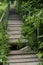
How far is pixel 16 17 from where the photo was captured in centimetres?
1328

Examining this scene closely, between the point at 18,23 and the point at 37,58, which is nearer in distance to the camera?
the point at 37,58

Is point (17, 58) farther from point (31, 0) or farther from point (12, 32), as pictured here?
point (12, 32)

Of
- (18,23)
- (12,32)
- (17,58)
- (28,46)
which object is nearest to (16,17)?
(18,23)

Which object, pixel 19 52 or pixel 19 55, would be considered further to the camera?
pixel 19 52

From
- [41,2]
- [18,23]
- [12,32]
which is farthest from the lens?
[18,23]

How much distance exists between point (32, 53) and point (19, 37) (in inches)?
60.1

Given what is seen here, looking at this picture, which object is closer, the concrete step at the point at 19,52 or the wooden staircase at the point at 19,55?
the wooden staircase at the point at 19,55

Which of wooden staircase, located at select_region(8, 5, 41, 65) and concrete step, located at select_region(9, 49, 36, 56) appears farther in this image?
concrete step, located at select_region(9, 49, 36, 56)

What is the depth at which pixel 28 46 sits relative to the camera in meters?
8.06

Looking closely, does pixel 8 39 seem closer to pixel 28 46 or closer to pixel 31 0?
pixel 28 46

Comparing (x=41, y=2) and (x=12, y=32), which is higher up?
(x=41, y=2)

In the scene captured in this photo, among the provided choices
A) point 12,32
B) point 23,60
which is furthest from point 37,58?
point 12,32

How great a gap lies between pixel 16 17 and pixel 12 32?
351cm

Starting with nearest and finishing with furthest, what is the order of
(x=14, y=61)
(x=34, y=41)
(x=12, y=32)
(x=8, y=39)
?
(x=14, y=61) → (x=34, y=41) → (x=8, y=39) → (x=12, y=32)
